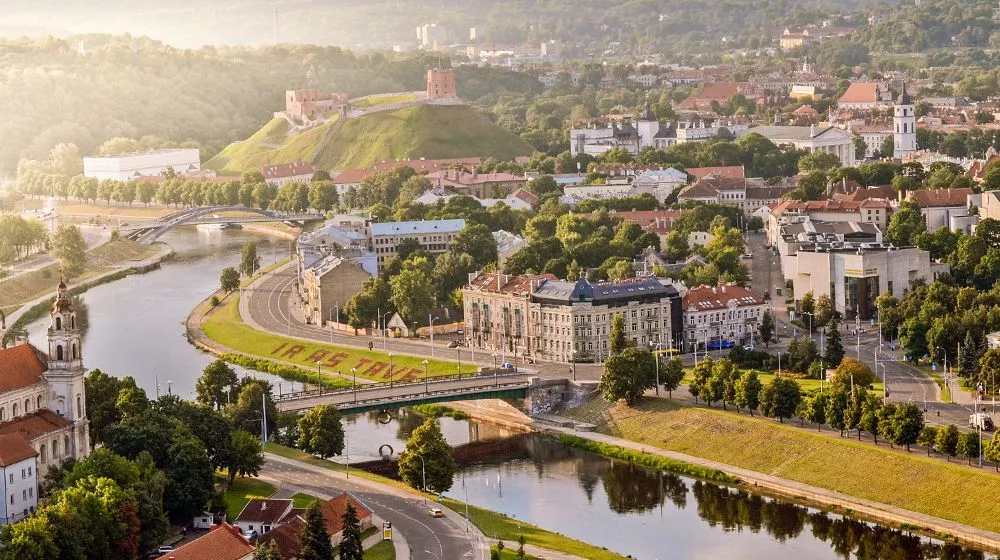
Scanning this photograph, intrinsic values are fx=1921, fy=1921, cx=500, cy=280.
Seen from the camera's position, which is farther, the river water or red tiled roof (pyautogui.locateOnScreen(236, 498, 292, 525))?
the river water

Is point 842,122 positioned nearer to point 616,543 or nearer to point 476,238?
point 476,238

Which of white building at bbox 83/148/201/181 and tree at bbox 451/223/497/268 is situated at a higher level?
white building at bbox 83/148/201/181

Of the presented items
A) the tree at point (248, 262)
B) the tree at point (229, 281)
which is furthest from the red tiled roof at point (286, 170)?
the tree at point (229, 281)

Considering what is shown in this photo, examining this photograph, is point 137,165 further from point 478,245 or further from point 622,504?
point 622,504

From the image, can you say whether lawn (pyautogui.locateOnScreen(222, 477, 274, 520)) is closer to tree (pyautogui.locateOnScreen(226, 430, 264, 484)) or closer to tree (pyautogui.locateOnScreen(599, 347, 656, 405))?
tree (pyautogui.locateOnScreen(226, 430, 264, 484))

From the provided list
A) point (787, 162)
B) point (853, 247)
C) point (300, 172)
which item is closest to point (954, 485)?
point (853, 247)

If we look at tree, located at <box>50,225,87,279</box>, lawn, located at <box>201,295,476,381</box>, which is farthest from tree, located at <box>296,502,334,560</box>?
tree, located at <box>50,225,87,279</box>
